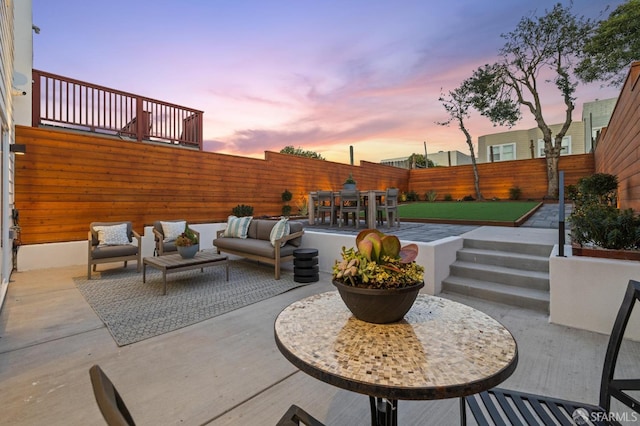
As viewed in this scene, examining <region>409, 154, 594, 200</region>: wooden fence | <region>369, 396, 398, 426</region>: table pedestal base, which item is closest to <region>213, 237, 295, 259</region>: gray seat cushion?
<region>369, 396, 398, 426</region>: table pedestal base

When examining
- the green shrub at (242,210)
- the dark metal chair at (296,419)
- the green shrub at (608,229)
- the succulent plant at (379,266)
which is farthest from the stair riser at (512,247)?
the green shrub at (242,210)

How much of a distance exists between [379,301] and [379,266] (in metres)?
0.12

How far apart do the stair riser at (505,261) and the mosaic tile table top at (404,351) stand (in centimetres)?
305

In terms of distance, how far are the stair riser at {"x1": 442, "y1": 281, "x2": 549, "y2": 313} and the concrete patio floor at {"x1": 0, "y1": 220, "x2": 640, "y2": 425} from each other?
113mm

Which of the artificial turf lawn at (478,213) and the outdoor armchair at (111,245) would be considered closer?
the outdoor armchair at (111,245)

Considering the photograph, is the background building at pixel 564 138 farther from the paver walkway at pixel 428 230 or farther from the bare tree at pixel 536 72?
the paver walkway at pixel 428 230

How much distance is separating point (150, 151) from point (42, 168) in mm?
1894

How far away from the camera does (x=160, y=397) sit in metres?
1.79

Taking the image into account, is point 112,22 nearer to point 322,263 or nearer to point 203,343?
point 322,263

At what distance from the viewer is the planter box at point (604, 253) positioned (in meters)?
2.52

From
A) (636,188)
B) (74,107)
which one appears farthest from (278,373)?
(74,107)

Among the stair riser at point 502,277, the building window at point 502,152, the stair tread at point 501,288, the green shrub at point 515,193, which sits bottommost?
the stair tread at point 501,288

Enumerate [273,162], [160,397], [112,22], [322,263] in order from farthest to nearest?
[273,162], [112,22], [322,263], [160,397]

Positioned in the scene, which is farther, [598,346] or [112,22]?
[112,22]
